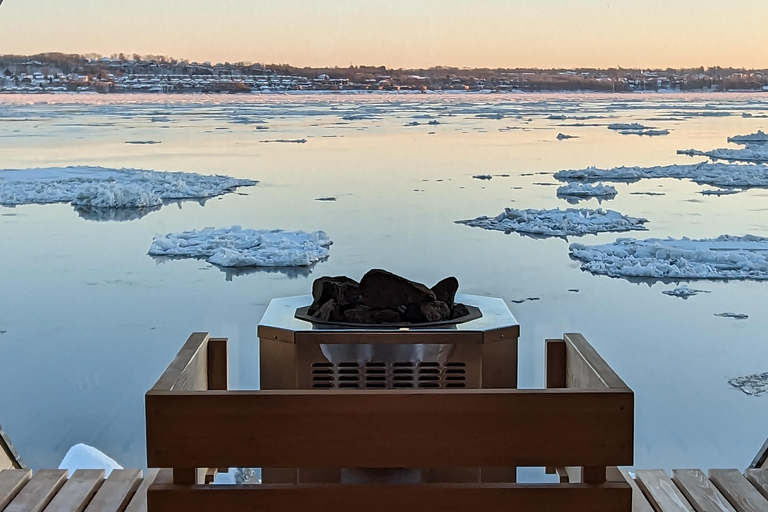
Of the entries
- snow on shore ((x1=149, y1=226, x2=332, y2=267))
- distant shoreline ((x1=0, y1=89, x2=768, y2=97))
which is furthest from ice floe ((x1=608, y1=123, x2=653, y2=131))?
snow on shore ((x1=149, y1=226, x2=332, y2=267))

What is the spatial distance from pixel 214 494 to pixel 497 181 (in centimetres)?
430

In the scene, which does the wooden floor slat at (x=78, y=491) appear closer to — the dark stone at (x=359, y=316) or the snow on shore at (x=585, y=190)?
the dark stone at (x=359, y=316)

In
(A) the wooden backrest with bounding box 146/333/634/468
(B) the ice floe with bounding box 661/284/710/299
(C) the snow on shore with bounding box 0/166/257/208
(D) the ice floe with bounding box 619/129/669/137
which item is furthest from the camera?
(D) the ice floe with bounding box 619/129/669/137

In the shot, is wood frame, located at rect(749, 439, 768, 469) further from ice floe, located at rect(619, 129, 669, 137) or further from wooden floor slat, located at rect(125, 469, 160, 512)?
ice floe, located at rect(619, 129, 669, 137)

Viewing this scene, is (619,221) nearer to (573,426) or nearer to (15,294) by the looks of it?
(15,294)

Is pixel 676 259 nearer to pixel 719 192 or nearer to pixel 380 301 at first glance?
pixel 719 192

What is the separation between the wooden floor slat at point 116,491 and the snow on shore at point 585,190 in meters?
3.80

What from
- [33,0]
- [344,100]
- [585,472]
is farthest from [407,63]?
[585,472]

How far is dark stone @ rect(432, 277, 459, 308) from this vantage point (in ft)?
7.32

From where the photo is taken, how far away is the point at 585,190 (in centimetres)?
578

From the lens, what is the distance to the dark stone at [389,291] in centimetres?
214

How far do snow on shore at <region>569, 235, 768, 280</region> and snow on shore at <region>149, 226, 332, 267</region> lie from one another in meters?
1.36

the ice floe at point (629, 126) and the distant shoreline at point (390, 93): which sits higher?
the distant shoreline at point (390, 93)

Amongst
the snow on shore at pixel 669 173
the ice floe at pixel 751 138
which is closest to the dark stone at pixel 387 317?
the snow on shore at pixel 669 173
